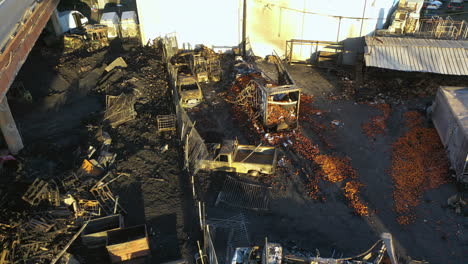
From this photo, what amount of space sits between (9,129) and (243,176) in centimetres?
1151

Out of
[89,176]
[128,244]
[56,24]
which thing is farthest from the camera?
[56,24]

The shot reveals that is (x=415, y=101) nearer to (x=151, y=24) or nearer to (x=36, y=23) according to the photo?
(x=151, y=24)

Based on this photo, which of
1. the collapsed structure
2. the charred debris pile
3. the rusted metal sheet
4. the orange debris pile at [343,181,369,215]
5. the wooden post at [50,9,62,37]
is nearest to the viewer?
the charred debris pile

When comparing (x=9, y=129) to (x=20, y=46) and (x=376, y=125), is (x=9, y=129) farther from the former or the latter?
(x=376, y=125)

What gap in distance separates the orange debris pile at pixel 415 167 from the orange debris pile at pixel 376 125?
1.18m

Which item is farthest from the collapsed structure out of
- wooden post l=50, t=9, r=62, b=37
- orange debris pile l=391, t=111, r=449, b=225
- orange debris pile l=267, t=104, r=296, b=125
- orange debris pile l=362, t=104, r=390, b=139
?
wooden post l=50, t=9, r=62, b=37

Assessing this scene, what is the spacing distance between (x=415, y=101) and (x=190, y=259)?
1745cm

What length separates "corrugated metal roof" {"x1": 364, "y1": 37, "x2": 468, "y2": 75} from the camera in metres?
21.9

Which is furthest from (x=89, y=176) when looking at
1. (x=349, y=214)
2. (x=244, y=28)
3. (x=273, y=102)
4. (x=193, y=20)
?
(x=244, y=28)

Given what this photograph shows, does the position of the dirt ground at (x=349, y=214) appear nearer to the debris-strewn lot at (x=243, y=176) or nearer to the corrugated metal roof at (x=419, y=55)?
the debris-strewn lot at (x=243, y=176)

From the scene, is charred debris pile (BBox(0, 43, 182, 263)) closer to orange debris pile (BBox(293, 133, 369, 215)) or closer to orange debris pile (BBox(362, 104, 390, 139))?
orange debris pile (BBox(293, 133, 369, 215))

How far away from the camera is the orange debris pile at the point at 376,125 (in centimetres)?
1964

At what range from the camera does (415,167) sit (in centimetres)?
1694

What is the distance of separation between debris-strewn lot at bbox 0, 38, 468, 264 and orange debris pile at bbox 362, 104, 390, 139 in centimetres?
10
